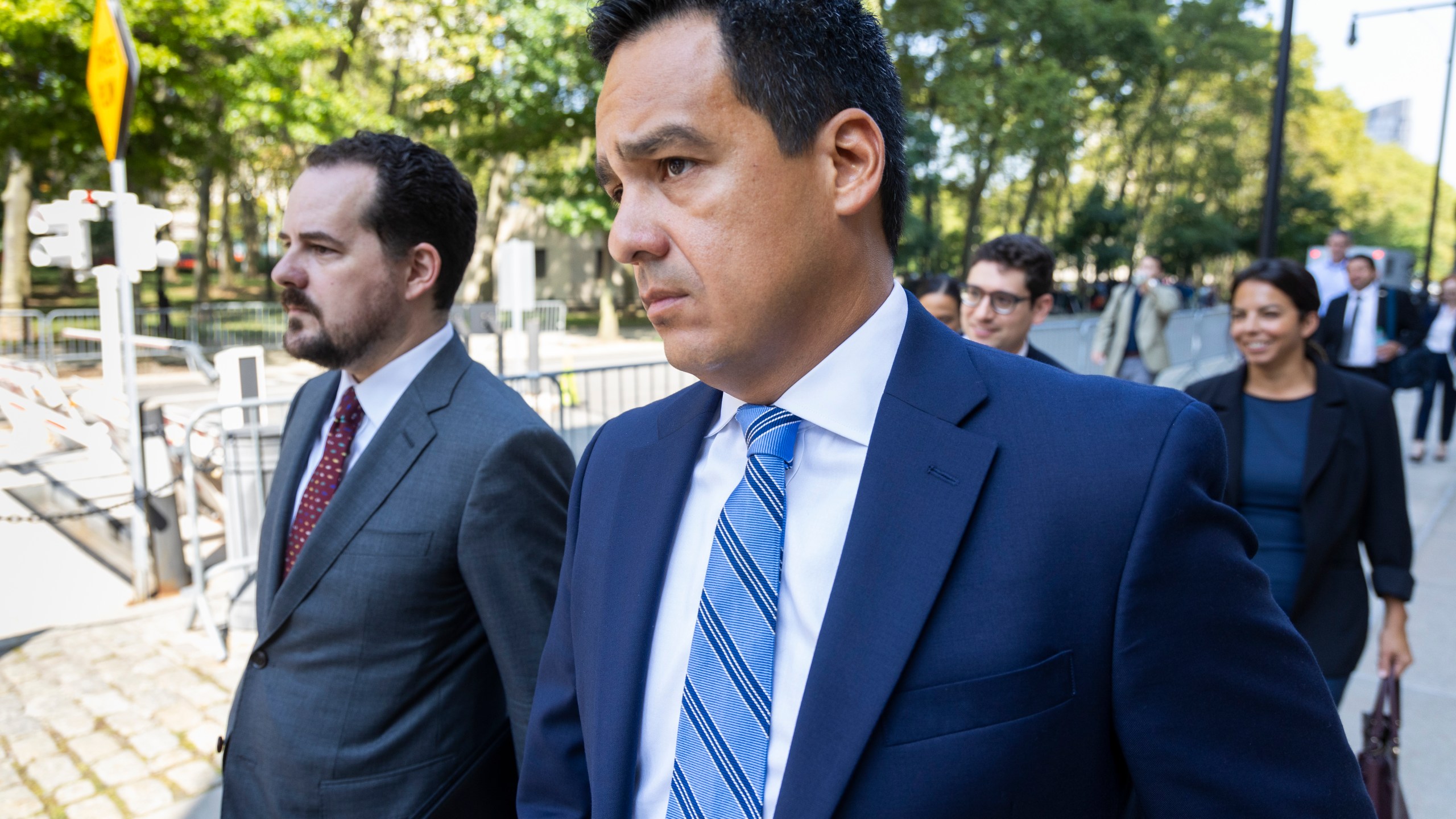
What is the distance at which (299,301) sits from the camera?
7.92 feet

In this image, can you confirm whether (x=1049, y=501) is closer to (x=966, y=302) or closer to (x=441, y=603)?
(x=441, y=603)

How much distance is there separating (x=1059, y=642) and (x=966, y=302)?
350 cm

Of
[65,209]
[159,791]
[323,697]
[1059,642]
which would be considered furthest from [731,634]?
[65,209]

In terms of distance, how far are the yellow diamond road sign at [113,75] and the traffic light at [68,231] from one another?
4.04ft

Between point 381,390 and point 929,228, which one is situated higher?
point 929,228

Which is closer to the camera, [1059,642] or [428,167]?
[1059,642]

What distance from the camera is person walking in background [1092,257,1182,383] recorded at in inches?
395

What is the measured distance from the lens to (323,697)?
2.12m

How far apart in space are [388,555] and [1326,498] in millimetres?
2832

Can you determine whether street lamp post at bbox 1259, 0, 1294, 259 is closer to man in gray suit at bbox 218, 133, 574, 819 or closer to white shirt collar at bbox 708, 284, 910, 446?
man in gray suit at bbox 218, 133, 574, 819

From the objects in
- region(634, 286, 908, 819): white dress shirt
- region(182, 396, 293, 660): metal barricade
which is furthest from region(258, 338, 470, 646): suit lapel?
region(182, 396, 293, 660): metal barricade

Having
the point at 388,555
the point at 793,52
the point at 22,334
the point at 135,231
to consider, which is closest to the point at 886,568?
the point at 793,52

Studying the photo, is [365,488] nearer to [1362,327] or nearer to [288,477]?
[288,477]

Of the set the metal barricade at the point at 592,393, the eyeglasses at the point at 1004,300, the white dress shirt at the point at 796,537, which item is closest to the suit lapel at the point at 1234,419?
the eyeglasses at the point at 1004,300
